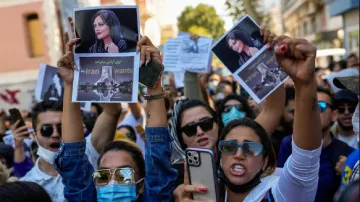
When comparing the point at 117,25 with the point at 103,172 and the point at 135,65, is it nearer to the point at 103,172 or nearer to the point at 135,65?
the point at 135,65

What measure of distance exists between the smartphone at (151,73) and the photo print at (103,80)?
7 centimetres

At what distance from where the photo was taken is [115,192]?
2307mm

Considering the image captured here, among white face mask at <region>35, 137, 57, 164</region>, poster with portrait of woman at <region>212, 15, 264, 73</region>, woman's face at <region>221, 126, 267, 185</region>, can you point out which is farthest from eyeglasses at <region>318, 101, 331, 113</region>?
white face mask at <region>35, 137, 57, 164</region>

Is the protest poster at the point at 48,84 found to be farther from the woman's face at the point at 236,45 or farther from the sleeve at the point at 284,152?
the sleeve at the point at 284,152

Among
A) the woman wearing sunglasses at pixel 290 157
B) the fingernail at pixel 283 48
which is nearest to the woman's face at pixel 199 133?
the woman wearing sunglasses at pixel 290 157

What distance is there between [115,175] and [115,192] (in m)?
0.10

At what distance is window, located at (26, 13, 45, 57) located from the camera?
2341 cm

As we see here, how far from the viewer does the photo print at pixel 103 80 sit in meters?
2.45

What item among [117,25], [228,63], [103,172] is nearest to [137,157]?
[103,172]

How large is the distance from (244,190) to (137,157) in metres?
0.63

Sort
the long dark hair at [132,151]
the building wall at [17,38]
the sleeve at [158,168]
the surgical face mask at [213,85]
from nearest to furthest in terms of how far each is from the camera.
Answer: the sleeve at [158,168] < the long dark hair at [132,151] < the surgical face mask at [213,85] < the building wall at [17,38]

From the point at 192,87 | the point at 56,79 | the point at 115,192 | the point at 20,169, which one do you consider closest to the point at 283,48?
the point at 115,192

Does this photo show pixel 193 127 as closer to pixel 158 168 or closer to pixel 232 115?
pixel 158 168

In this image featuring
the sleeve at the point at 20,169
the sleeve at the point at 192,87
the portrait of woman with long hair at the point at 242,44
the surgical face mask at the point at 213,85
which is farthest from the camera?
the surgical face mask at the point at 213,85
